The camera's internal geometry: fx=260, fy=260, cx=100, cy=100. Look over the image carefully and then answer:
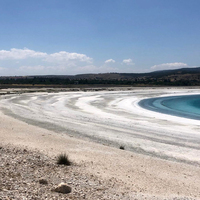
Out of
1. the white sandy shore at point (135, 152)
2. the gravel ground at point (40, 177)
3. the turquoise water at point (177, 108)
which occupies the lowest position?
the turquoise water at point (177, 108)

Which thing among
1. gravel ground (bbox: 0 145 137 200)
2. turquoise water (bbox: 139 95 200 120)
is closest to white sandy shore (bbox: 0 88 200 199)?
gravel ground (bbox: 0 145 137 200)

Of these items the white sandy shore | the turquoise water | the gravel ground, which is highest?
the gravel ground

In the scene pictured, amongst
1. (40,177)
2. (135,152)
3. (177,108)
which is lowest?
(177,108)

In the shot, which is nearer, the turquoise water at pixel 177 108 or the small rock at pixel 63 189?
the small rock at pixel 63 189

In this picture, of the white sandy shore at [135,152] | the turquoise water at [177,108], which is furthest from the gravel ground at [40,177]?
the turquoise water at [177,108]

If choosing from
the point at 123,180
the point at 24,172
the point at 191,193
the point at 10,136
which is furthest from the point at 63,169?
the point at 10,136

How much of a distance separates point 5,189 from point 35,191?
0.71 metres

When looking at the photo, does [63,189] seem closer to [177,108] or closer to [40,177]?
[40,177]

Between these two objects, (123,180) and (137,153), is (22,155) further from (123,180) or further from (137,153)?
(137,153)

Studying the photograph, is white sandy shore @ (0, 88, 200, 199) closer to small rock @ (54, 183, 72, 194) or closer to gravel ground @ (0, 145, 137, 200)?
gravel ground @ (0, 145, 137, 200)

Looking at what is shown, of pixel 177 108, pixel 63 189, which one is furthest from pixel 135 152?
pixel 177 108

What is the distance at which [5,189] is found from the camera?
6.24 metres

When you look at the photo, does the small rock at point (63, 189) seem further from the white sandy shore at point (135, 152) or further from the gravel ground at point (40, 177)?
the white sandy shore at point (135, 152)

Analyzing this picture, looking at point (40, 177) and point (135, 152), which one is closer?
point (40, 177)
